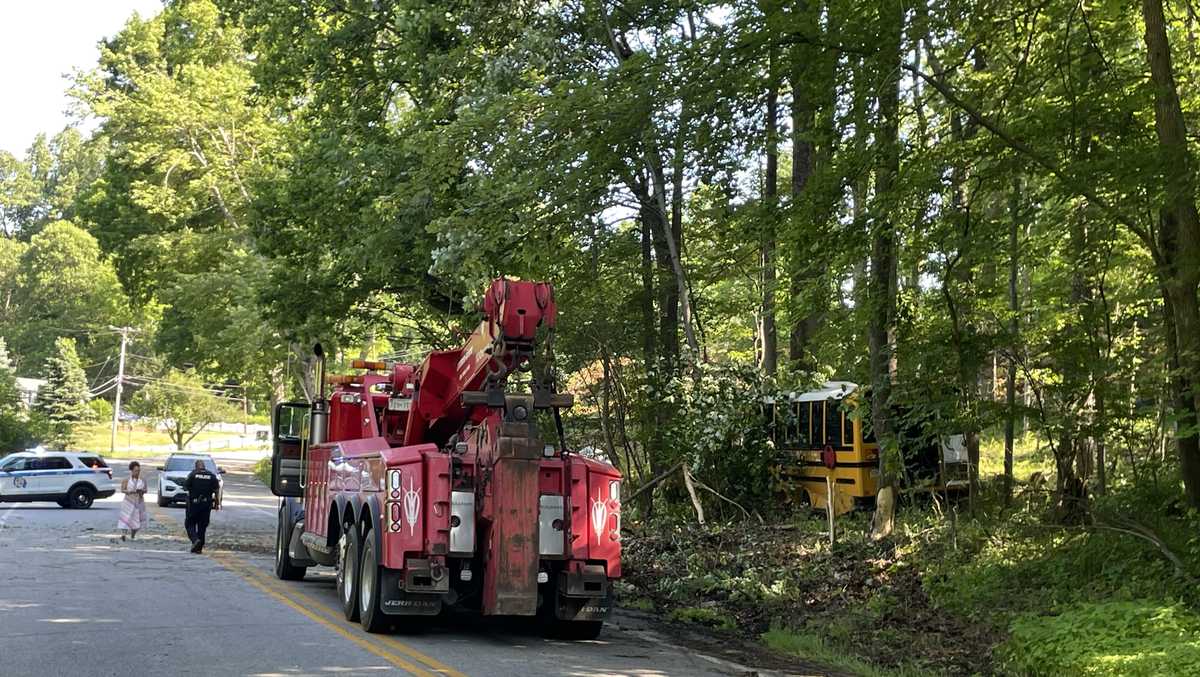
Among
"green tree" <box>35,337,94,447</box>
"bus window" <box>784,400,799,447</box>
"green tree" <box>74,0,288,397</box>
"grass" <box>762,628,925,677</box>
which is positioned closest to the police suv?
"green tree" <box>74,0,288,397</box>

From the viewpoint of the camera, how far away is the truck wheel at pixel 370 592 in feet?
36.3

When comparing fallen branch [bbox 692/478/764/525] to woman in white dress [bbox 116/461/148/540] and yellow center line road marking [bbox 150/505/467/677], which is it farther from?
woman in white dress [bbox 116/461/148/540]

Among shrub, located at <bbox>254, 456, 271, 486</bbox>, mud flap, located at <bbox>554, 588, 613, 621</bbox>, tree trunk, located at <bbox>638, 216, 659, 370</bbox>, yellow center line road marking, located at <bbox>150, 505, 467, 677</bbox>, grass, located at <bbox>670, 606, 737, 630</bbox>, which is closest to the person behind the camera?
yellow center line road marking, located at <bbox>150, 505, 467, 677</bbox>

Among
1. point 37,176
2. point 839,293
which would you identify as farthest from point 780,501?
point 37,176

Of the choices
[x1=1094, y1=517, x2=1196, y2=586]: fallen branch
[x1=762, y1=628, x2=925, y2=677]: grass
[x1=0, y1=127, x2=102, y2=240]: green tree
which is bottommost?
[x1=762, y1=628, x2=925, y2=677]: grass

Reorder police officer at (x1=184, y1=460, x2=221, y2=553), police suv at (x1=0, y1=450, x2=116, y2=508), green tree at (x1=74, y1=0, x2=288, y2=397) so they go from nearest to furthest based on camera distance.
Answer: police officer at (x1=184, y1=460, x2=221, y2=553) → police suv at (x1=0, y1=450, x2=116, y2=508) → green tree at (x1=74, y1=0, x2=288, y2=397)

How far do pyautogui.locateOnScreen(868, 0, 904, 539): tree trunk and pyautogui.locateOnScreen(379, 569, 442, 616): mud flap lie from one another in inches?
226

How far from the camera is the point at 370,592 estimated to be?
11.4 metres

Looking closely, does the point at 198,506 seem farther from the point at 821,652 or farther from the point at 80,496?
the point at 80,496

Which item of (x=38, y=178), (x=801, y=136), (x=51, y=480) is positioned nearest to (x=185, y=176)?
(x=51, y=480)

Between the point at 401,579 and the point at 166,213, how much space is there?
3880 centimetres

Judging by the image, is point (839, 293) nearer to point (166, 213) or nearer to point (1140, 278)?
point (1140, 278)

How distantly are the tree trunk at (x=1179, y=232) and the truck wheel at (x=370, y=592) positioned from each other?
7.40 m

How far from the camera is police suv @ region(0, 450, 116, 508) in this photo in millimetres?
35000
